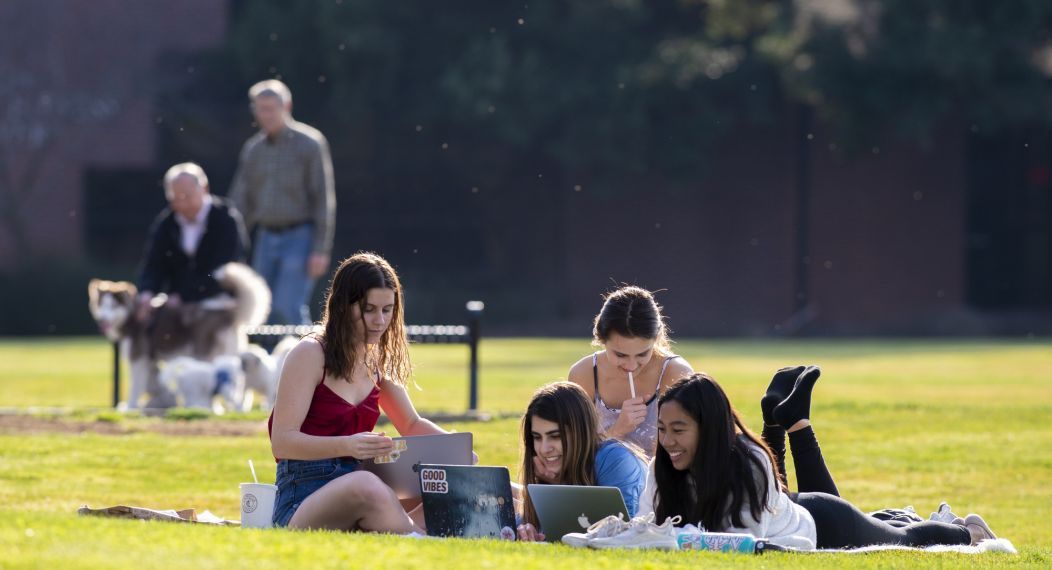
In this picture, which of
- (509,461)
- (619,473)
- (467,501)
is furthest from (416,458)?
(509,461)

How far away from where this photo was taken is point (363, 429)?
6.80 m

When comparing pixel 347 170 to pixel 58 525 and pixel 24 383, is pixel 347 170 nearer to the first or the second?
pixel 24 383

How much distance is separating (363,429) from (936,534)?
2.43 meters

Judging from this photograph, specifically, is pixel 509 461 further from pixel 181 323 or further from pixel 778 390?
→ pixel 181 323

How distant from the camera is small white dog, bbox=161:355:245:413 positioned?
Result: 12695mm

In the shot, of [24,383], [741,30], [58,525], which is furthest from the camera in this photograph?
[741,30]

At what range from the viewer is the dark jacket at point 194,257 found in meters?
12.7

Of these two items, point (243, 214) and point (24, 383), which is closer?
point (243, 214)

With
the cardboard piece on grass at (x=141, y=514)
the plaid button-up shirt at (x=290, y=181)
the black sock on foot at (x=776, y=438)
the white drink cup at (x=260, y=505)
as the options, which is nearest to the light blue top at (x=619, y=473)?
the black sock on foot at (x=776, y=438)

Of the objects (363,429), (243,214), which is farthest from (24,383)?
(363,429)

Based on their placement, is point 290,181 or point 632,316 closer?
point 632,316

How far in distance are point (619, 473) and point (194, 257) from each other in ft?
21.9

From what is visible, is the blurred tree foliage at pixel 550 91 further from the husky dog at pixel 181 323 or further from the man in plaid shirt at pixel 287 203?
the husky dog at pixel 181 323

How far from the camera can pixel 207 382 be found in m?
12.8
